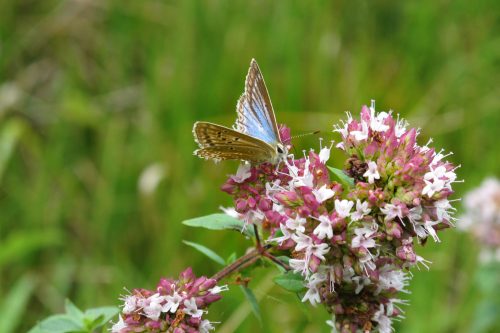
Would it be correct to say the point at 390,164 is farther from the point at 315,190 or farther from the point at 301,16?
the point at 301,16

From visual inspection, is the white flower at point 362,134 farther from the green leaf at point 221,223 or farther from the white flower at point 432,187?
the green leaf at point 221,223

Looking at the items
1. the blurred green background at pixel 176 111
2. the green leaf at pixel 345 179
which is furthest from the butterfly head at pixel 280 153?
the blurred green background at pixel 176 111

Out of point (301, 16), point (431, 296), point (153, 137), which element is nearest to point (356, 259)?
point (431, 296)

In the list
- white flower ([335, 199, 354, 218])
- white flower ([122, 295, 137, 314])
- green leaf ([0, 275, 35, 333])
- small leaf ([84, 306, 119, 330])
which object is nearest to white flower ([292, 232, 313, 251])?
white flower ([335, 199, 354, 218])

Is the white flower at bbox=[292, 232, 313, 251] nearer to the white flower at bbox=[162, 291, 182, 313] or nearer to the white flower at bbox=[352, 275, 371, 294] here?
the white flower at bbox=[352, 275, 371, 294]

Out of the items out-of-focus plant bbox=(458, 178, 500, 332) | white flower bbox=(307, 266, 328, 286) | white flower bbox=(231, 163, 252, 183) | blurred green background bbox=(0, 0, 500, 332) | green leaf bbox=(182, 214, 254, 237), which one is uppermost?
blurred green background bbox=(0, 0, 500, 332)
